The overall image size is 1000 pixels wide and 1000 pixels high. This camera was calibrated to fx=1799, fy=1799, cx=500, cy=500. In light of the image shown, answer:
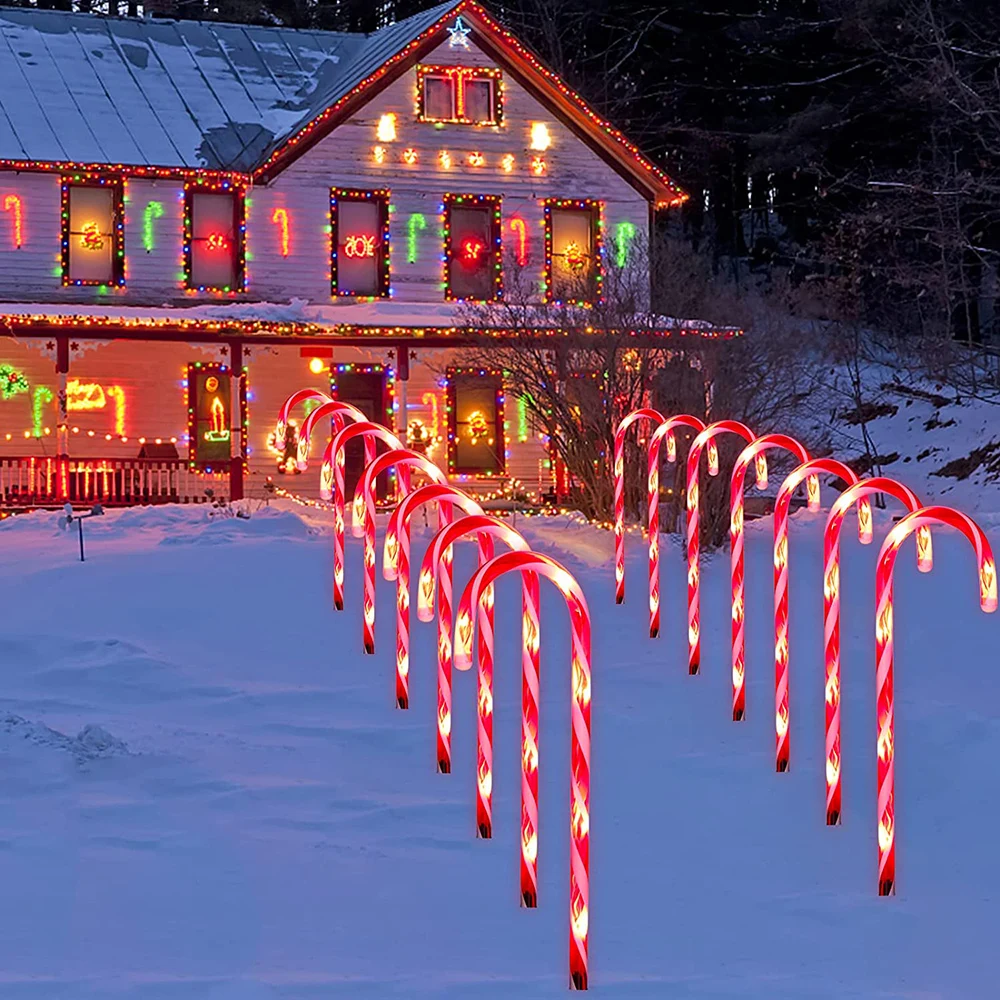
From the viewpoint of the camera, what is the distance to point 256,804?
10773mm

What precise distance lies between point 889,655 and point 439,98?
20.1 metres

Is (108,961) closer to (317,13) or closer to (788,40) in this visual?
(788,40)

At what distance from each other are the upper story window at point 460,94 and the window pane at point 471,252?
1.49m

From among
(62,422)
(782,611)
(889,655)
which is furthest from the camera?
(62,422)

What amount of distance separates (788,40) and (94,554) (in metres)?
27.2

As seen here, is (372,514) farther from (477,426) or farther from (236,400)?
(477,426)

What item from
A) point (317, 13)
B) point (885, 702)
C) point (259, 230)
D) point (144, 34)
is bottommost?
point (885, 702)

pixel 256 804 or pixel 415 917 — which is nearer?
pixel 415 917

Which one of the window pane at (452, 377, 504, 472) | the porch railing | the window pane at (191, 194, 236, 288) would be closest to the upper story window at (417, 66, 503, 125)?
the window pane at (191, 194, 236, 288)

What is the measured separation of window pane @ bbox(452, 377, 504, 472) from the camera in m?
29.4

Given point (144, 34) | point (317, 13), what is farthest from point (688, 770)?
point (317, 13)

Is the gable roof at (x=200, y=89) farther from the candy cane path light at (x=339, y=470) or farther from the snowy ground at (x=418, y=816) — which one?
the candy cane path light at (x=339, y=470)

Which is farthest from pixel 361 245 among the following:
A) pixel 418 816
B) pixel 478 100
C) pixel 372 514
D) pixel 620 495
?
pixel 418 816

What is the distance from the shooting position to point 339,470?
16797 millimetres
